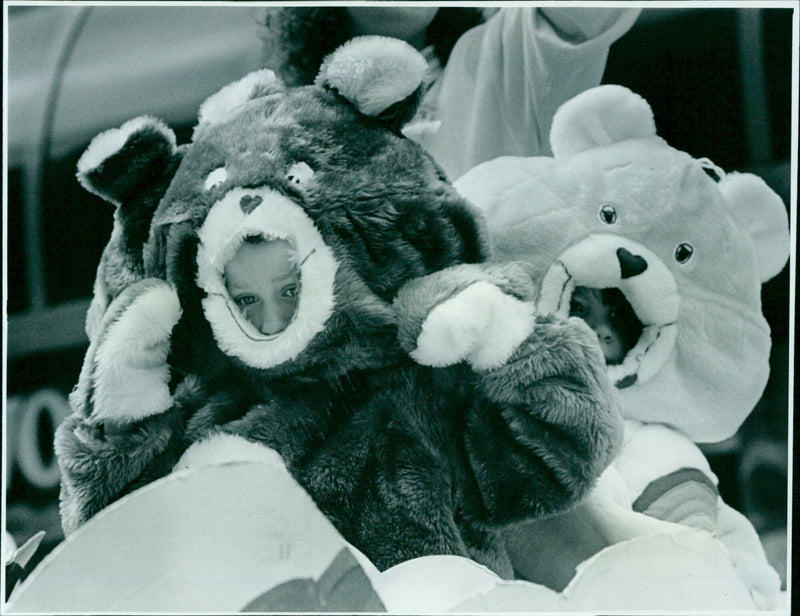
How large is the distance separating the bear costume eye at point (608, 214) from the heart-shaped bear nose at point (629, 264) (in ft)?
0.10

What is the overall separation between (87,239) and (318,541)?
0.38 meters

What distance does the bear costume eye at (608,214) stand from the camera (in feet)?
3.01

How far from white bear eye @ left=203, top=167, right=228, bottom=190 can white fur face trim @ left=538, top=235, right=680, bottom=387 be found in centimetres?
30

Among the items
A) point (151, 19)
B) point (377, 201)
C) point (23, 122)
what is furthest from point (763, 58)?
point (23, 122)

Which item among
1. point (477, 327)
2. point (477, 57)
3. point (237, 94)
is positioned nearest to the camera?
point (477, 327)

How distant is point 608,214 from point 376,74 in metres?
0.27

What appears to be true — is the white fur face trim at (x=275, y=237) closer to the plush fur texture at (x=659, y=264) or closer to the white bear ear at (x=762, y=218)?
the plush fur texture at (x=659, y=264)

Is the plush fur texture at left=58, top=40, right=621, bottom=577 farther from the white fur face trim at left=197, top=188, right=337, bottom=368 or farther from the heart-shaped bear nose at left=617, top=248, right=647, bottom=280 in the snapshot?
the heart-shaped bear nose at left=617, top=248, right=647, bottom=280

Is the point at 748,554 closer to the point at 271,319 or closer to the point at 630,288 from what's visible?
the point at 630,288

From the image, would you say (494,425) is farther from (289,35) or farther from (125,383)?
(289,35)

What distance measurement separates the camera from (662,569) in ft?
2.61

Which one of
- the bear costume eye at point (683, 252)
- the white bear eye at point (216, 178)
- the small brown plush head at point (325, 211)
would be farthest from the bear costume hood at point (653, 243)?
the white bear eye at point (216, 178)

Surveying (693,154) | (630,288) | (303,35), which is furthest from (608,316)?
(303,35)

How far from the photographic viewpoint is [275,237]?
2.51ft
